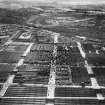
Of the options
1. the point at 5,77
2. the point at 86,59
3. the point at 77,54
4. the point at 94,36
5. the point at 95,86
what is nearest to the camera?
the point at 95,86

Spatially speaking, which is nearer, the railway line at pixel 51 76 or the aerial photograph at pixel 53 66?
the railway line at pixel 51 76

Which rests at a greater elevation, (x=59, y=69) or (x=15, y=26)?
(x=15, y=26)

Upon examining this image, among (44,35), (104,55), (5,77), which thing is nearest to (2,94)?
(5,77)

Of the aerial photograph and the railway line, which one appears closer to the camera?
the railway line

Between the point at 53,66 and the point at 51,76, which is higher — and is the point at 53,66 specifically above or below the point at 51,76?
above

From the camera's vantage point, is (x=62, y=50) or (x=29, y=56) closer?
(x=29, y=56)

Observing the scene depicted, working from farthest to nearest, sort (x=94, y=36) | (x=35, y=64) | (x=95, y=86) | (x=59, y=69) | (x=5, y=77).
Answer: (x=94, y=36)
(x=35, y=64)
(x=59, y=69)
(x=5, y=77)
(x=95, y=86)

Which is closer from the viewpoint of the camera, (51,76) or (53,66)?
(51,76)

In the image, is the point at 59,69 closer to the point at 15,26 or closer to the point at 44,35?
the point at 44,35
